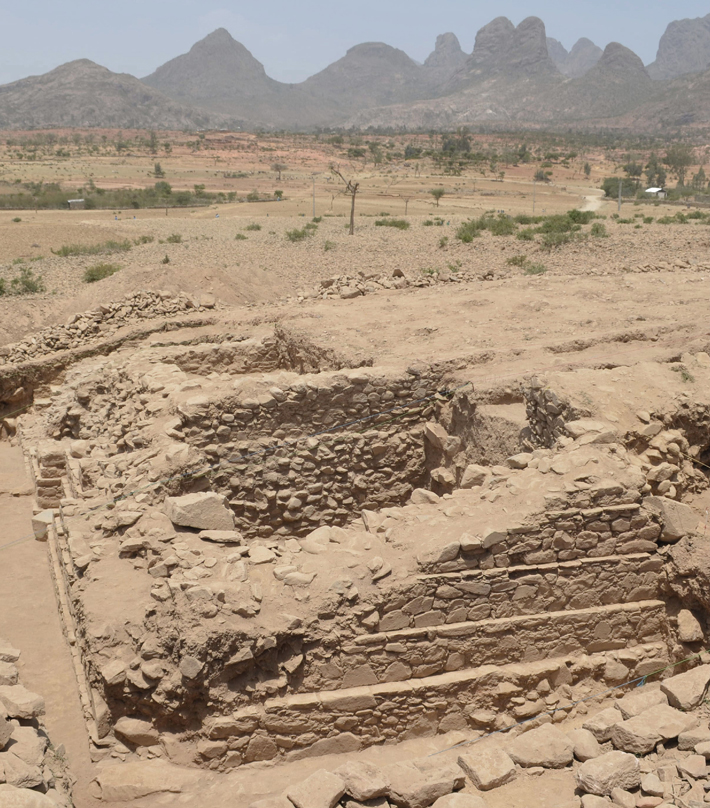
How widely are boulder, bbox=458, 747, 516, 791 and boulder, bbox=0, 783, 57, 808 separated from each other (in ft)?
8.62

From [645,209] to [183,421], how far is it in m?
28.4

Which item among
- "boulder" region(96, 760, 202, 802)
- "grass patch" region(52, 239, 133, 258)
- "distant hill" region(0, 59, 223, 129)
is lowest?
"boulder" region(96, 760, 202, 802)

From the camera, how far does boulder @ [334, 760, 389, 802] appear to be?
15.2 feet

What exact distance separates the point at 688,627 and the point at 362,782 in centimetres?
303

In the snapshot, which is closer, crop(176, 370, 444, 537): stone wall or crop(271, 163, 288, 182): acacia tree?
crop(176, 370, 444, 537): stone wall

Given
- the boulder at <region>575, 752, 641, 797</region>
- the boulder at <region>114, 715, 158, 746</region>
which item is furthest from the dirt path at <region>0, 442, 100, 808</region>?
the boulder at <region>575, 752, 641, 797</region>

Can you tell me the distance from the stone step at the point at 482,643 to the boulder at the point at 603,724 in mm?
749

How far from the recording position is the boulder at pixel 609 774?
4516mm

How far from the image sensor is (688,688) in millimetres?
5324

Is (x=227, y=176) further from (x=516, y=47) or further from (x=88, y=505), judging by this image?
(x=516, y=47)

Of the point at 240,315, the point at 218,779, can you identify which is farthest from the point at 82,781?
the point at 240,315

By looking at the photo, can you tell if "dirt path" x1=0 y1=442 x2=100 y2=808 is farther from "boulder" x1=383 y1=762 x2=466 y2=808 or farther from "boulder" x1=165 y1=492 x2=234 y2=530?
"boulder" x1=383 y1=762 x2=466 y2=808

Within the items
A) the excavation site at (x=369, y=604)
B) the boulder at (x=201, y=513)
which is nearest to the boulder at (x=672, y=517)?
the excavation site at (x=369, y=604)

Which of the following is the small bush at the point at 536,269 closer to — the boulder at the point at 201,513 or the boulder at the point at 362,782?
the boulder at the point at 201,513
